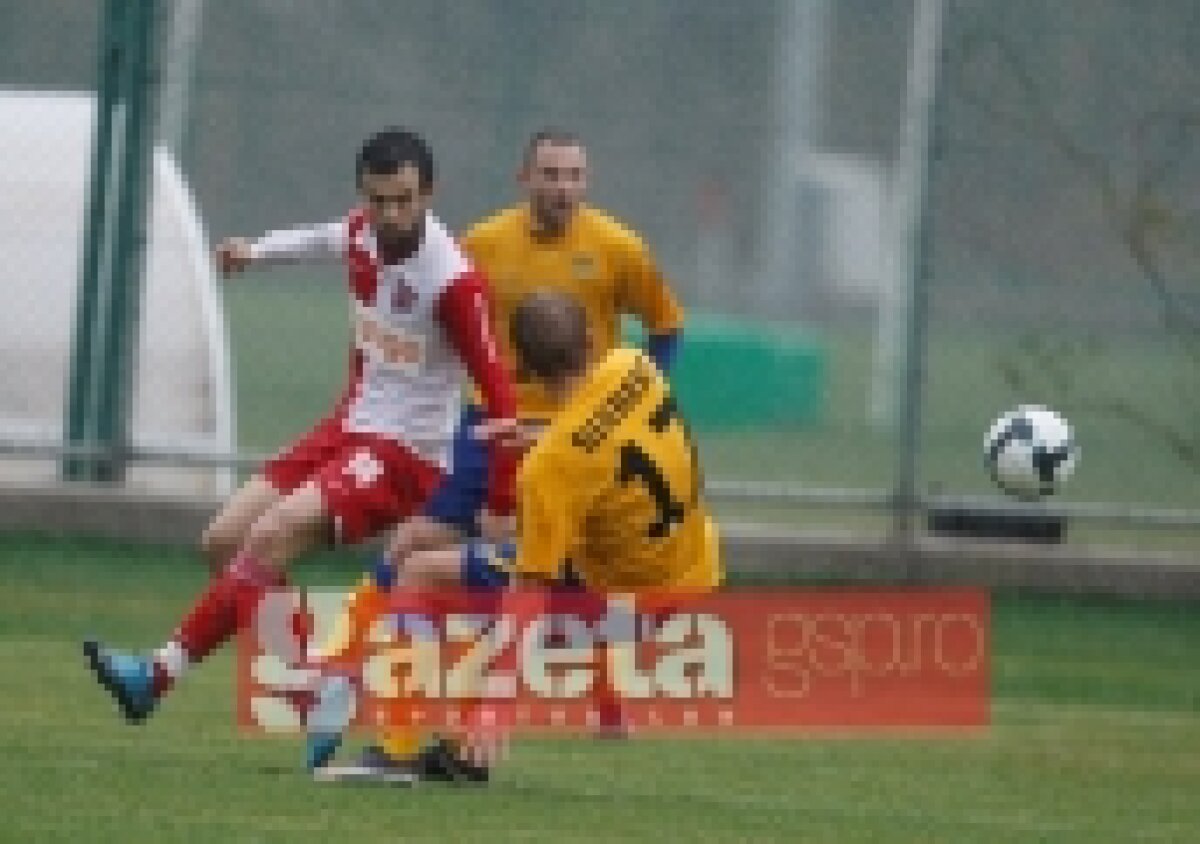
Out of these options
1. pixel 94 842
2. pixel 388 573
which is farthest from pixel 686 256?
pixel 94 842

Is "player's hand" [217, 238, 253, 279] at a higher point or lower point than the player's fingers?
higher

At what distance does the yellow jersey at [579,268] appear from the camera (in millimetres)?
12266

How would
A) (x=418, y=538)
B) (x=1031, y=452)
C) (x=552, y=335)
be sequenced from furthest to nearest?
(x=1031, y=452), (x=418, y=538), (x=552, y=335)

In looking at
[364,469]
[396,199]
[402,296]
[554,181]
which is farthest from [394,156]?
[554,181]

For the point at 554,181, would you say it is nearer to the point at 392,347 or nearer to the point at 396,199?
the point at 392,347

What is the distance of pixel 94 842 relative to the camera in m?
7.84

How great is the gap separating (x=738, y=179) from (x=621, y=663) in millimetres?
4854

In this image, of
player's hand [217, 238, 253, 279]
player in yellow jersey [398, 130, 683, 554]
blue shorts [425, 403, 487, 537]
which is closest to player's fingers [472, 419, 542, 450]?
blue shorts [425, 403, 487, 537]

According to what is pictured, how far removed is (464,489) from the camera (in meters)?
10.7

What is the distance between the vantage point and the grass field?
8.56 m

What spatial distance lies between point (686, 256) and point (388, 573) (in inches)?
229

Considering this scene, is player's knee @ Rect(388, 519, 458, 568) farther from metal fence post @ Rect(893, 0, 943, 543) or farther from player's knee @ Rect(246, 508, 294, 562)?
metal fence post @ Rect(893, 0, 943, 543)

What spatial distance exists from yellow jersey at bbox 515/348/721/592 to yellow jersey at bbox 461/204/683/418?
76.8 inches

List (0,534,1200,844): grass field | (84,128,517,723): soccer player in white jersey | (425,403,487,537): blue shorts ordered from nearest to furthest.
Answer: (0,534,1200,844): grass field < (84,128,517,723): soccer player in white jersey < (425,403,487,537): blue shorts
